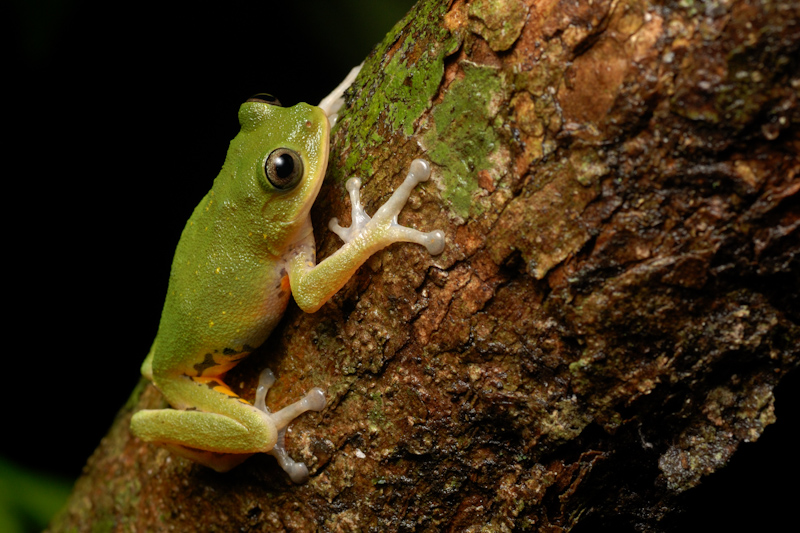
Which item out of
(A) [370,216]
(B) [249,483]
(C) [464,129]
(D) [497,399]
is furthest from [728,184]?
(B) [249,483]

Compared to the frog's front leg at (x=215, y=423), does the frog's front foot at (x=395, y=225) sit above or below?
above

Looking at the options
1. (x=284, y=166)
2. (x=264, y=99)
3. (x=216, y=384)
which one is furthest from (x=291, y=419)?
(x=264, y=99)

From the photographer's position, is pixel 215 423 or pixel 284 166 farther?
pixel 215 423

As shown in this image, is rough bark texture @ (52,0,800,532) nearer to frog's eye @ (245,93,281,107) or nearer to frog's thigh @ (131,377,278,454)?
frog's thigh @ (131,377,278,454)

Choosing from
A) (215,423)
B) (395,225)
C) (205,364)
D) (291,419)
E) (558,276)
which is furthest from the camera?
(205,364)

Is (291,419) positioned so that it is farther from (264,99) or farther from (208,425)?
(264,99)

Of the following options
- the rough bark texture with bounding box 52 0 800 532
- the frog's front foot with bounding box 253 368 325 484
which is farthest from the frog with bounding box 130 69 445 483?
the rough bark texture with bounding box 52 0 800 532

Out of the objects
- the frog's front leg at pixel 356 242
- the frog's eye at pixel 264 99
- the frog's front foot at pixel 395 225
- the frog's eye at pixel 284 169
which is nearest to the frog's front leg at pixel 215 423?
the frog's front leg at pixel 356 242

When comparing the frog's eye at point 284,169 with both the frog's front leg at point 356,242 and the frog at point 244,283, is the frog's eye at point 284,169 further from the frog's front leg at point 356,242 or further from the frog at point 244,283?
the frog's front leg at point 356,242
